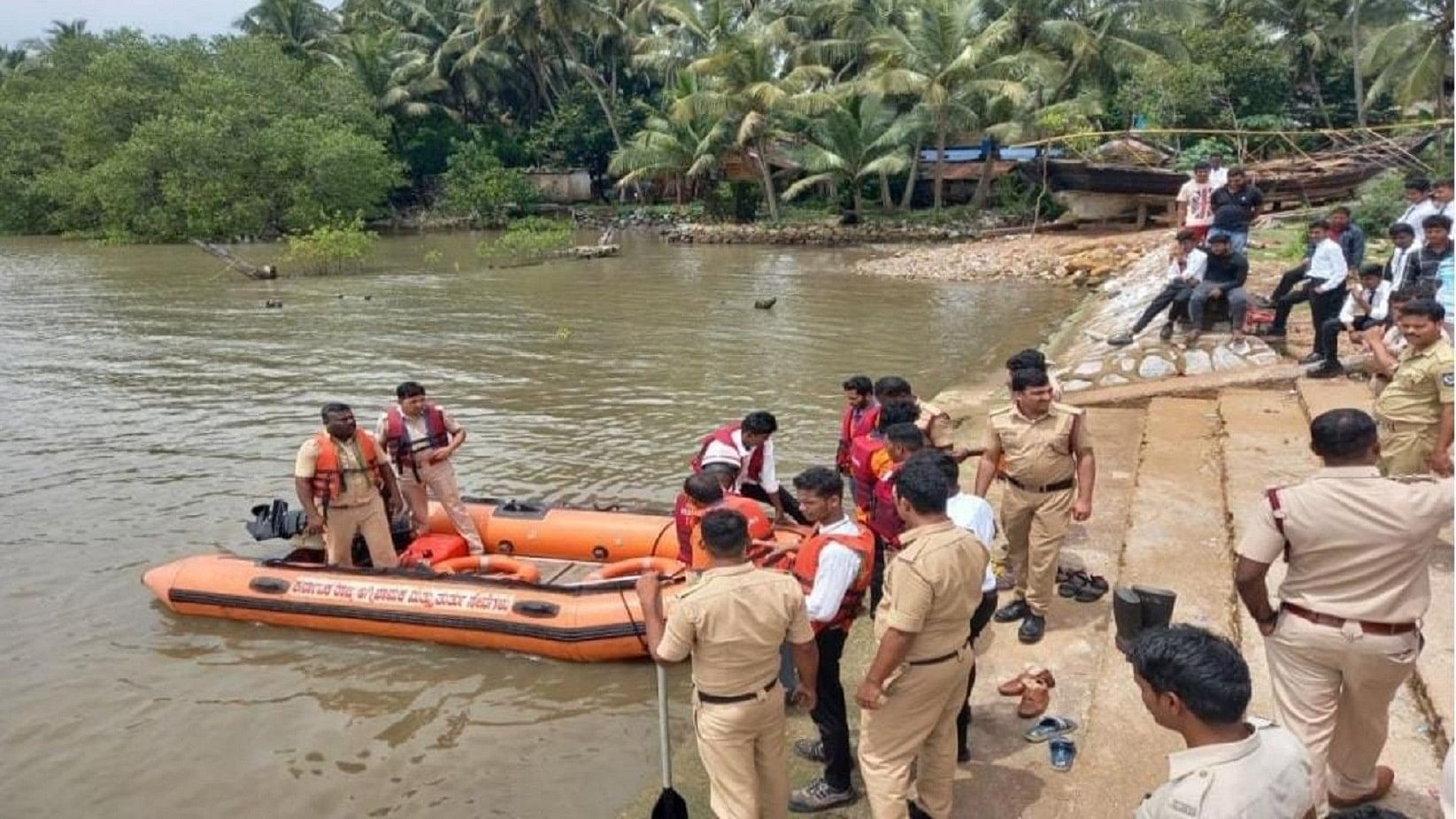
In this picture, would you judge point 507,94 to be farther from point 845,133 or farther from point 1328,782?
point 1328,782

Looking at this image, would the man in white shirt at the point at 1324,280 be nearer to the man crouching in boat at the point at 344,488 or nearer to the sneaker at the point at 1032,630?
the sneaker at the point at 1032,630

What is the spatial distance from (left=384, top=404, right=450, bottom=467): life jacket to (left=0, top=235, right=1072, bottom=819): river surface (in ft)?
4.31

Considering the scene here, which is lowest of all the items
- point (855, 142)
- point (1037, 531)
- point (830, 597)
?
point (1037, 531)

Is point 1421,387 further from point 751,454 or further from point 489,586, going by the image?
point 489,586

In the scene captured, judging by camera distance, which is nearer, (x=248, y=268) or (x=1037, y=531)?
(x=1037, y=531)

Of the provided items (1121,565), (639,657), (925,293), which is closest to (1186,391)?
(1121,565)

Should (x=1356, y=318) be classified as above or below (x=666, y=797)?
above

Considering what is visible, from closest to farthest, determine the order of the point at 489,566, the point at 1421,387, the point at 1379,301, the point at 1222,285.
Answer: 1. the point at 1421,387
2. the point at 489,566
3. the point at 1379,301
4. the point at 1222,285

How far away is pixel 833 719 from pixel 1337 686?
180 cm

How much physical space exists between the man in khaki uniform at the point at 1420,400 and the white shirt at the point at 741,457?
3.41m

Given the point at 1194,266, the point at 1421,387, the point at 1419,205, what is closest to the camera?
the point at 1421,387

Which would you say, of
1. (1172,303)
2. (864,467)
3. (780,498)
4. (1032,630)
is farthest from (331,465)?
(1172,303)

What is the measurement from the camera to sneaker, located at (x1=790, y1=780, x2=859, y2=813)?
420 centimetres

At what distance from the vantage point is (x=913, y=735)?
3596 millimetres
